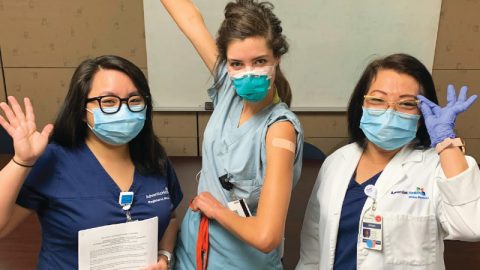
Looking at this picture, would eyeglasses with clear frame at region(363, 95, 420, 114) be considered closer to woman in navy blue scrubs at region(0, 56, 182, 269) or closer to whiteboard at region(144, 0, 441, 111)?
woman in navy blue scrubs at region(0, 56, 182, 269)

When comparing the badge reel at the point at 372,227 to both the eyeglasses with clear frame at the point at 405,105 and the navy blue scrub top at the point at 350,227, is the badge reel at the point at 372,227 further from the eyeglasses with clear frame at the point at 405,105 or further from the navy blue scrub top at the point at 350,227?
the eyeglasses with clear frame at the point at 405,105

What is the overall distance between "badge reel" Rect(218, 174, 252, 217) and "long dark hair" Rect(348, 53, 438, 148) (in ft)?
1.87

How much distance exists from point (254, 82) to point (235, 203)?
39 centimetres

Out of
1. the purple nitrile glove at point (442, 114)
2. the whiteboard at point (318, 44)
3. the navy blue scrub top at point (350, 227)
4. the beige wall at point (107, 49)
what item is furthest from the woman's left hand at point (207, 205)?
the beige wall at point (107, 49)

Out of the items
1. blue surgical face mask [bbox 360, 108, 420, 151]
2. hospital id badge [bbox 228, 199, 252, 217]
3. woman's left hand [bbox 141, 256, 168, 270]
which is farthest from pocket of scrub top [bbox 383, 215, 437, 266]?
woman's left hand [bbox 141, 256, 168, 270]

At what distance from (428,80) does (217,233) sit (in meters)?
0.89

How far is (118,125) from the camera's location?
48.8 inches

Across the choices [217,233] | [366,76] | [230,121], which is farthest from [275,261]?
[366,76]

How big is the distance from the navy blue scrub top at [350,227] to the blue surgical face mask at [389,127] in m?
0.13

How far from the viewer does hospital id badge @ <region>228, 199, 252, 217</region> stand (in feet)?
4.01

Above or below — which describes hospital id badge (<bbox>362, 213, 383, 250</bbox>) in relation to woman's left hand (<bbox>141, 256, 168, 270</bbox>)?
above

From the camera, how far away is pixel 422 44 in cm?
302

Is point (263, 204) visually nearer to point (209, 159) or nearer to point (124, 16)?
point (209, 159)

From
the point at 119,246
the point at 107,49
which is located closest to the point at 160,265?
the point at 119,246
